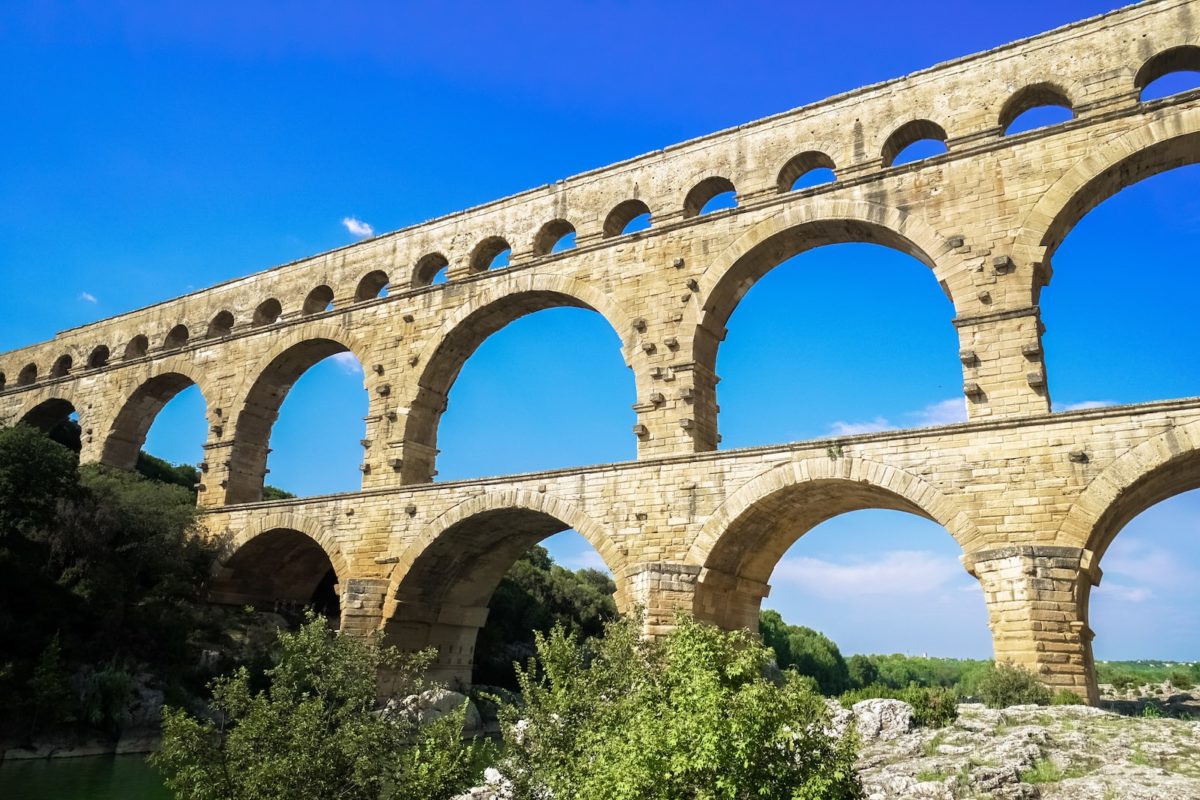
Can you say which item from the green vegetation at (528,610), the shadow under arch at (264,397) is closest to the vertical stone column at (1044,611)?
the green vegetation at (528,610)

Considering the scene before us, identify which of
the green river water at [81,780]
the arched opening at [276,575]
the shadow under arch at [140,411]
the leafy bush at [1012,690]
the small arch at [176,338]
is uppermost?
the small arch at [176,338]

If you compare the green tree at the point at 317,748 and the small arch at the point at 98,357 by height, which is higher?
the small arch at the point at 98,357

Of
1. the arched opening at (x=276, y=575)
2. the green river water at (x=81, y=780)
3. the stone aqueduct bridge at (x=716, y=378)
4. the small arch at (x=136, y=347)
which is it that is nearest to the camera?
the stone aqueduct bridge at (x=716, y=378)

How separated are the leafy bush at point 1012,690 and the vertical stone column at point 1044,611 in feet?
0.90

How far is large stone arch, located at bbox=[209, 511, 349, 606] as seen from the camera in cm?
1919

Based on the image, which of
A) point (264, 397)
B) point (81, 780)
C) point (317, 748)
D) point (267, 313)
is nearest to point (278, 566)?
point (264, 397)

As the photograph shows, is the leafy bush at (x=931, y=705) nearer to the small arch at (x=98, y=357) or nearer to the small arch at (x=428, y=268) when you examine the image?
the small arch at (x=428, y=268)

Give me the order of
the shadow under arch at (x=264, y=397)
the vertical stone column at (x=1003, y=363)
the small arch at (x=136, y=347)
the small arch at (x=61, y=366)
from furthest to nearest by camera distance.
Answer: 1. the small arch at (x=61, y=366)
2. the small arch at (x=136, y=347)
3. the shadow under arch at (x=264, y=397)
4. the vertical stone column at (x=1003, y=363)

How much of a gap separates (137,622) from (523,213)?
11.9 metres

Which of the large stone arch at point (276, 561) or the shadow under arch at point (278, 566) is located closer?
the large stone arch at point (276, 561)

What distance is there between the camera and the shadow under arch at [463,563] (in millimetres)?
16031

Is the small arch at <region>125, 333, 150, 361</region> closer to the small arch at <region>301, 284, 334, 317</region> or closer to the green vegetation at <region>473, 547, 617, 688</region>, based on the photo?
the small arch at <region>301, 284, 334, 317</region>

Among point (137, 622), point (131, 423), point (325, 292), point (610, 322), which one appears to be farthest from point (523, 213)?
point (131, 423)

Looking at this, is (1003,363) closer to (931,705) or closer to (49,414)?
(931,705)
